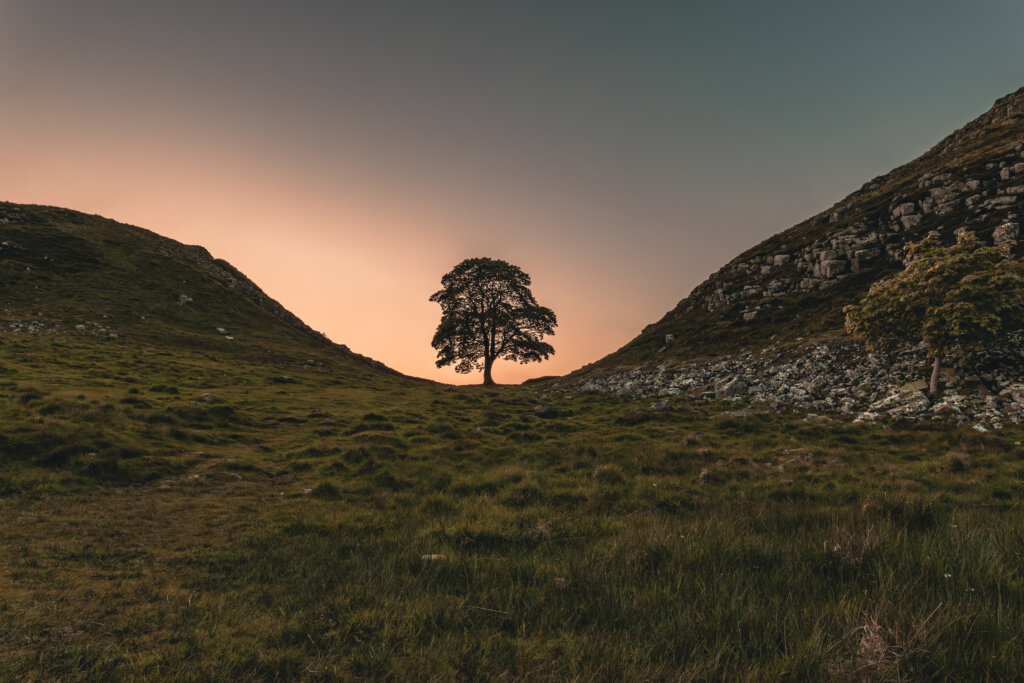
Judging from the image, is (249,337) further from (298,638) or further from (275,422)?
(298,638)

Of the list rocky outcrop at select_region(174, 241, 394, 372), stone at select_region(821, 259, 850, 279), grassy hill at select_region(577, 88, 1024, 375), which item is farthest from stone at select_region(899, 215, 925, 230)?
rocky outcrop at select_region(174, 241, 394, 372)

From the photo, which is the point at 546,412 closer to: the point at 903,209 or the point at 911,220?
the point at 911,220

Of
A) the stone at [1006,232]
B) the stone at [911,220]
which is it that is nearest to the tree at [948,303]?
the stone at [1006,232]

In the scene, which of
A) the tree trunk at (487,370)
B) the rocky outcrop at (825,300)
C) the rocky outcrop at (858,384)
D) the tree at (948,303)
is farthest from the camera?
the tree trunk at (487,370)

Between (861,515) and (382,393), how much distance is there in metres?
28.7

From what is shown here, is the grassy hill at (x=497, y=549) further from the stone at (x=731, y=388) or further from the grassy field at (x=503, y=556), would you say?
the stone at (x=731, y=388)

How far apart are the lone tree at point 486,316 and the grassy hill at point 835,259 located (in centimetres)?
1095

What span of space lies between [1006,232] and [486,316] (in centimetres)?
4310

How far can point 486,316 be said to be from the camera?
52469 mm

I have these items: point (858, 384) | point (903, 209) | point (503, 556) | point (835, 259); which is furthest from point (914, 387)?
point (903, 209)

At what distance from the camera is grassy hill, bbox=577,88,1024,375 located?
32188 mm

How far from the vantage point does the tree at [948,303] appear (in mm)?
15312

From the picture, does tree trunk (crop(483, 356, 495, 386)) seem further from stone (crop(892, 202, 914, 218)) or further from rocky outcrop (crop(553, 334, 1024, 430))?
stone (crop(892, 202, 914, 218))

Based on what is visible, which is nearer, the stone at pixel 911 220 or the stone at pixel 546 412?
the stone at pixel 546 412
